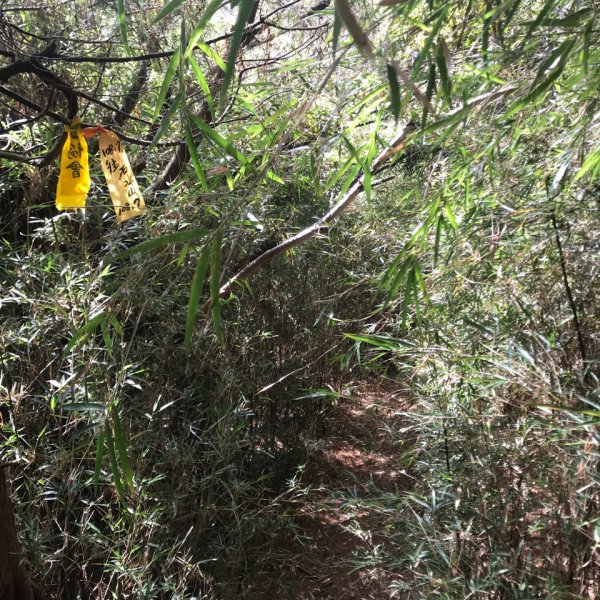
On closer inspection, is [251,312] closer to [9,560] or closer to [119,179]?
[119,179]

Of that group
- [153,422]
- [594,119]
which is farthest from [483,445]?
[153,422]

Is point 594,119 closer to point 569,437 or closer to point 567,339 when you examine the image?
point 567,339

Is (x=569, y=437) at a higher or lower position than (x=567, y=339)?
lower

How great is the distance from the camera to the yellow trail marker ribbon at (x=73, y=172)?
1751mm

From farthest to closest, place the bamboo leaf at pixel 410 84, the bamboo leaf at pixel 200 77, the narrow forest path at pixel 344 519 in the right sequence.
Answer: the narrow forest path at pixel 344 519, the bamboo leaf at pixel 200 77, the bamboo leaf at pixel 410 84

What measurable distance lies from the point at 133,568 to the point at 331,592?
96 centimetres

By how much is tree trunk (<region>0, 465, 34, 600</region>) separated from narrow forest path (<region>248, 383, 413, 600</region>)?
92 centimetres

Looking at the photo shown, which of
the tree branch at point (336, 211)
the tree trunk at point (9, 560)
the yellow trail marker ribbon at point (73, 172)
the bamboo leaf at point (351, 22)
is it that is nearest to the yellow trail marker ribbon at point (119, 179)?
the yellow trail marker ribbon at point (73, 172)

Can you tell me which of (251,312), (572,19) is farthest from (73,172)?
(572,19)

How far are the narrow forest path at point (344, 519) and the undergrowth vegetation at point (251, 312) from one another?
9 centimetres

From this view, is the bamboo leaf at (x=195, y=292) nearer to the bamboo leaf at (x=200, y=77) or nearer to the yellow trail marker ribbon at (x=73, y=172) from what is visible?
Result: the bamboo leaf at (x=200, y=77)

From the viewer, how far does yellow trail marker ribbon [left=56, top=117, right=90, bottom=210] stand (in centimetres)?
175

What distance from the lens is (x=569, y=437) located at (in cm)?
142

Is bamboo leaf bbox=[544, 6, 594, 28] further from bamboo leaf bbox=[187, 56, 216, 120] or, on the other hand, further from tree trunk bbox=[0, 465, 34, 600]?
tree trunk bbox=[0, 465, 34, 600]
